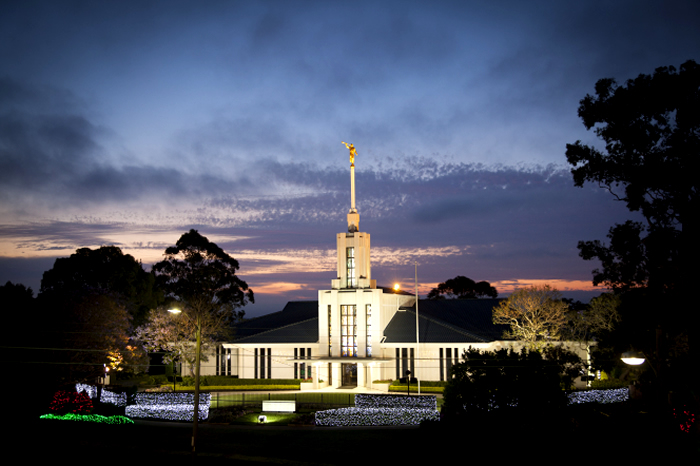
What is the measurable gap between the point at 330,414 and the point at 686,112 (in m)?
22.2

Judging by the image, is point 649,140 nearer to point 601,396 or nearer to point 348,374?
point 601,396

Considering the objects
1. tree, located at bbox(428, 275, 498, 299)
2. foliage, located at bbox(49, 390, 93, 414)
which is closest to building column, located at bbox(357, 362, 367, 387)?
foliage, located at bbox(49, 390, 93, 414)

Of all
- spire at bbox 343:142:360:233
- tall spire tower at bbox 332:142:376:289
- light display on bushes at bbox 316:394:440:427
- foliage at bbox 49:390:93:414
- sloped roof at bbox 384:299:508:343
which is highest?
spire at bbox 343:142:360:233

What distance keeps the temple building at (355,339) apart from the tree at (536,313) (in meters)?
2.61

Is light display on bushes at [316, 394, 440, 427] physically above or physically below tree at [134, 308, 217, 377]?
below

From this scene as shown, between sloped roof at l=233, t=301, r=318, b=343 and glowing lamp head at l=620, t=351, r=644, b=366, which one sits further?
sloped roof at l=233, t=301, r=318, b=343

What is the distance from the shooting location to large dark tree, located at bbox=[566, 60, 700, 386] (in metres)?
21.3

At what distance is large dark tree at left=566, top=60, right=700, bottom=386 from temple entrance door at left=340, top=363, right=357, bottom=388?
26.5 m

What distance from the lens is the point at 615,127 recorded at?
77.0 feet

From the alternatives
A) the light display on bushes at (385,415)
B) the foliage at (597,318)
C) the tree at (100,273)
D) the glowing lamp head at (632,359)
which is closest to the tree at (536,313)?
the foliage at (597,318)

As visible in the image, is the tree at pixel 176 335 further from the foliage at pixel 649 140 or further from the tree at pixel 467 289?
the tree at pixel 467 289

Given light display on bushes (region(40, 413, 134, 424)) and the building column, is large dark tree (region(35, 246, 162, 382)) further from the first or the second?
the building column

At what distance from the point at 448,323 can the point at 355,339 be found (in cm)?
758

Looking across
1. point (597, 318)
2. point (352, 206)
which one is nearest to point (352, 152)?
point (352, 206)
